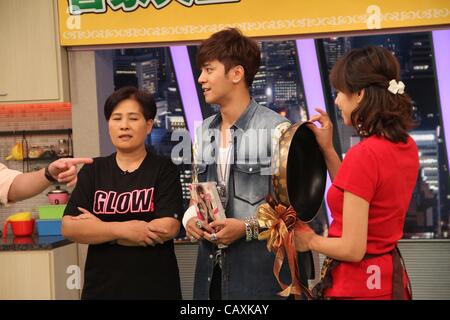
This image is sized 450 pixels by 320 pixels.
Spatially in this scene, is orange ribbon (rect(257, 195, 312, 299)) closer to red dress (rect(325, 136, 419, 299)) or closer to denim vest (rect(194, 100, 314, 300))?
red dress (rect(325, 136, 419, 299))

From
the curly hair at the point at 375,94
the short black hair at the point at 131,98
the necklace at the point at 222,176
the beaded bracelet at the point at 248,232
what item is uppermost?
the short black hair at the point at 131,98

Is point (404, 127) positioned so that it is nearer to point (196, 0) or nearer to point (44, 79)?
point (196, 0)

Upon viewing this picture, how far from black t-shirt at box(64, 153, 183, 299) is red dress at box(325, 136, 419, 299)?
725mm

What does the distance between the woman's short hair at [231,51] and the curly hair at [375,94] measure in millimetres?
546

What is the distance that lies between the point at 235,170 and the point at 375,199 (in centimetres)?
62

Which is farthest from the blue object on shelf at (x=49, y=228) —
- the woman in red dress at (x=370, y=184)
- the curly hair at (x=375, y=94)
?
the curly hair at (x=375, y=94)

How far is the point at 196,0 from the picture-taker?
11.5 ft

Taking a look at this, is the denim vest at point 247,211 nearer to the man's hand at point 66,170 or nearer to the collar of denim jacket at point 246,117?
the collar of denim jacket at point 246,117

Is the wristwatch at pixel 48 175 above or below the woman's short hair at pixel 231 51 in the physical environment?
below

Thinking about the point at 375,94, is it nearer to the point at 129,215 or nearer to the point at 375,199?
the point at 375,199

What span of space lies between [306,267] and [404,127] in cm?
58

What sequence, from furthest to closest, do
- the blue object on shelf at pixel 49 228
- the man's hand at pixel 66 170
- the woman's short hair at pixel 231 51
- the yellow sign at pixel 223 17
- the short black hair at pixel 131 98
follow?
the blue object on shelf at pixel 49 228
the yellow sign at pixel 223 17
the short black hair at pixel 131 98
the woman's short hair at pixel 231 51
the man's hand at pixel 66 170

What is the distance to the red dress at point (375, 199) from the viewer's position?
1744mm

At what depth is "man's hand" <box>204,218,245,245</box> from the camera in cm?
214
